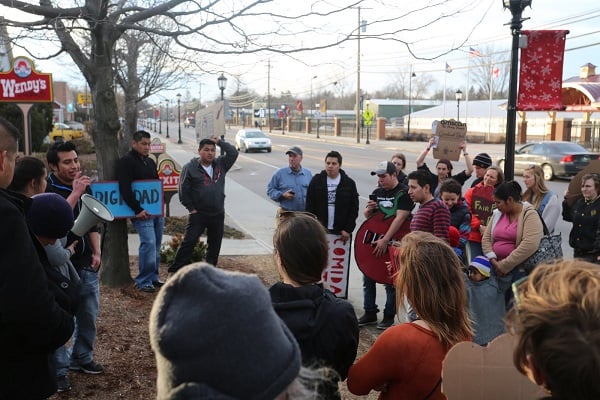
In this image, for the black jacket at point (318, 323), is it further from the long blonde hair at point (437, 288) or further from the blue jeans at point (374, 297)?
the blue jeans at point (374, 297)

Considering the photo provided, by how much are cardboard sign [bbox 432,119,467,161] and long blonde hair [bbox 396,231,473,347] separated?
18.2ft

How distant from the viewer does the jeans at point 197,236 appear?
7.17m

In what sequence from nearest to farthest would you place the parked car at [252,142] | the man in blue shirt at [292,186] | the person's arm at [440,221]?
1. the person's arm at [440,221]
2. the man in blue shirt at [292,186]
3. the parked car at [252,142]

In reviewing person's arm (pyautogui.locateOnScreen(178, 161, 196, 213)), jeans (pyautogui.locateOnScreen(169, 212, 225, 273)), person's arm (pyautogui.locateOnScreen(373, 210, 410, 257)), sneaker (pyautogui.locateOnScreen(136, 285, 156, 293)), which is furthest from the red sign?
person's arm (pyautogui.locateOnScreen(373, 210, 410, 257))

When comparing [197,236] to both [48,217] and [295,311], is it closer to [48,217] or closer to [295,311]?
[48,217]

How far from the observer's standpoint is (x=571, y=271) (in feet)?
4.86

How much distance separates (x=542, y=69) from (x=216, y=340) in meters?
6.49

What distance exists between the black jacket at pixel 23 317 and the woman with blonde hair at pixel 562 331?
1700 mm

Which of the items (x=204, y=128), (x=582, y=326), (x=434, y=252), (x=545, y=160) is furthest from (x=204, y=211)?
(x=545, y=160)

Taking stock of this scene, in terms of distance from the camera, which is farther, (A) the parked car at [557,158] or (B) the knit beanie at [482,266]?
(A) the parked car at [557,158]

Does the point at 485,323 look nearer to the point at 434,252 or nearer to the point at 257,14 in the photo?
the point at 434,252

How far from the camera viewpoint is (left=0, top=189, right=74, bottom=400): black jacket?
79.9 inches

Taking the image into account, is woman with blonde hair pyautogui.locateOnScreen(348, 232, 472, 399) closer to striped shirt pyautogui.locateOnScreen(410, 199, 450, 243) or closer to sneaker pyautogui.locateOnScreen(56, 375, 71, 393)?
sneaker pyautogui.locateOnScreen(56, 375, 71, 393)

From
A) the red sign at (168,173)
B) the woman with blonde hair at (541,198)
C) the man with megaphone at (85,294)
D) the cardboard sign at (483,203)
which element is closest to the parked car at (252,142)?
the red sign at (168,173)
